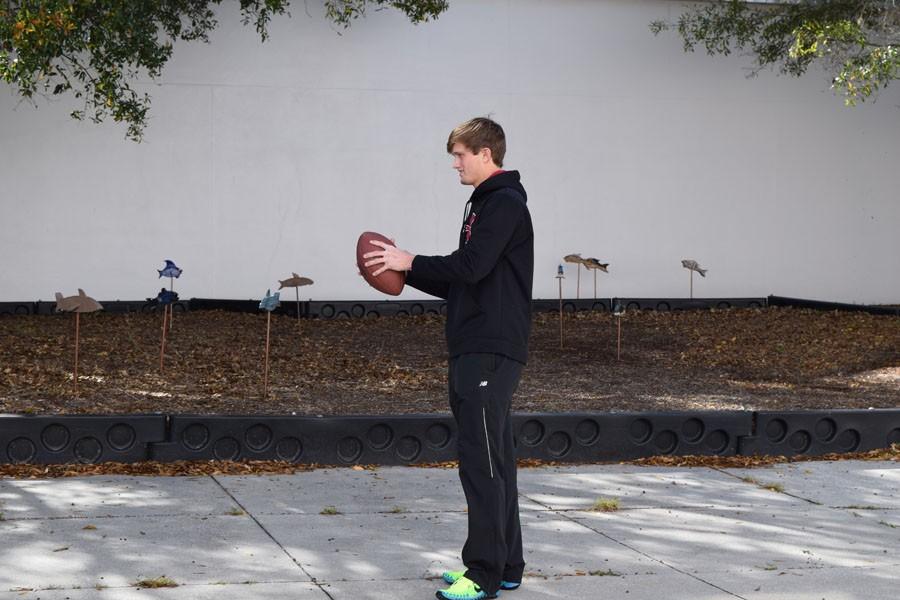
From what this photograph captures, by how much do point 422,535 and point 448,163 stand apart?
9.90m

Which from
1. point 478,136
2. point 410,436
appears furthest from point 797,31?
point 478,136

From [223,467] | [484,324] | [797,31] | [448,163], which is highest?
[797,31]

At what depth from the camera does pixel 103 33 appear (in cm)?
904

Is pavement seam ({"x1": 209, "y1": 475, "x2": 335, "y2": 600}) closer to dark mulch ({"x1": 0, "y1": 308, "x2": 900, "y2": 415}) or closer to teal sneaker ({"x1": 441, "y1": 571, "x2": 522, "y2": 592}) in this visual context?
teal sneaker ({"x1": 441, "y1": 571, "x2": 522, "y2": 592})

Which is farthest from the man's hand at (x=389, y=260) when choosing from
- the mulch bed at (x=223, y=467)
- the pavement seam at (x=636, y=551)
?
the mulch bed at (x=223, y=467)

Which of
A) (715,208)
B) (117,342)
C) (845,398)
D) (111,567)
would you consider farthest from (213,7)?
(111,567)

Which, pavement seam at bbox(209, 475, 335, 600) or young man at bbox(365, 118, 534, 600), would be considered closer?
young man at bbox(365, 118, 534, 600)

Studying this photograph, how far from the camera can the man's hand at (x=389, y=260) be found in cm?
427

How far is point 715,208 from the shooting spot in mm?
15625

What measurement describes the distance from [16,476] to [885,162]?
12.9 metres

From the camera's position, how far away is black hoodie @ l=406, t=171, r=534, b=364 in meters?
4.20

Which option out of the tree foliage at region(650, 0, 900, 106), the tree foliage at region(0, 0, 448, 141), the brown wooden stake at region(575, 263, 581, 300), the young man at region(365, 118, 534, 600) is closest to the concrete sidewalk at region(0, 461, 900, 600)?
the young man at region(365, 118, 534, 600)

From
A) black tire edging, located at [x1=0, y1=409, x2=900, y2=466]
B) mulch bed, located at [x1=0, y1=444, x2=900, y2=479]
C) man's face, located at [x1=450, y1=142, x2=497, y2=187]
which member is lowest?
mulch bed, located at [x1=0, y1=444, x2=900, y2=479]

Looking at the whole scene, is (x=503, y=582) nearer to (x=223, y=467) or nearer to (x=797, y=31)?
(x=223, y=467)
